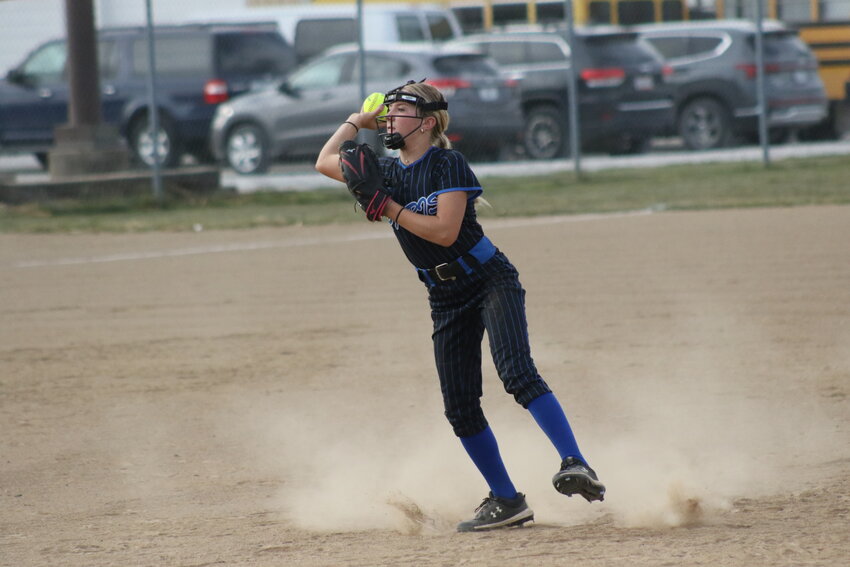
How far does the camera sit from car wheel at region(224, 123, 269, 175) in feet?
59.2

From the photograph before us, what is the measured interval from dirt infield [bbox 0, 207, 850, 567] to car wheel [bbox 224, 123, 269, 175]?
664cm

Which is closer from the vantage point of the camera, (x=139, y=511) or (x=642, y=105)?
(x=139, y=511)

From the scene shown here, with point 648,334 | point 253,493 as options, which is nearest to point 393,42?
point 648,334

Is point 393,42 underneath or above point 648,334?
above

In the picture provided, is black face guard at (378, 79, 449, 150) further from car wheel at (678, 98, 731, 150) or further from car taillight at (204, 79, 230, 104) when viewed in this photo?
car wheel at (678, 98, 731, 150)

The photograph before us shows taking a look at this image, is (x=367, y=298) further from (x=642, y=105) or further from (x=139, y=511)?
(x=642, y=105)

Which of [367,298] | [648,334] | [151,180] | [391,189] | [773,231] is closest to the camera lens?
[391,189]

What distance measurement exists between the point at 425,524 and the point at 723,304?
14.5 feet

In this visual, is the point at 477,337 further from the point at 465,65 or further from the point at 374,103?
the point at 465,65

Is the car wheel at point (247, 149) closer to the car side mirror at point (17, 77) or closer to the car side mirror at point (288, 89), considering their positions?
the car side mirror at point (288, 89)

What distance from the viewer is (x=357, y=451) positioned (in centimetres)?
590

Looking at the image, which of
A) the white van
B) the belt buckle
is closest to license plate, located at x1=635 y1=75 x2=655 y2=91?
the white van

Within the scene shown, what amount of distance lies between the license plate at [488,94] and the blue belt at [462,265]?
43.0 ft

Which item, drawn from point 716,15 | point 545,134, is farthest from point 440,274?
point 716,15
